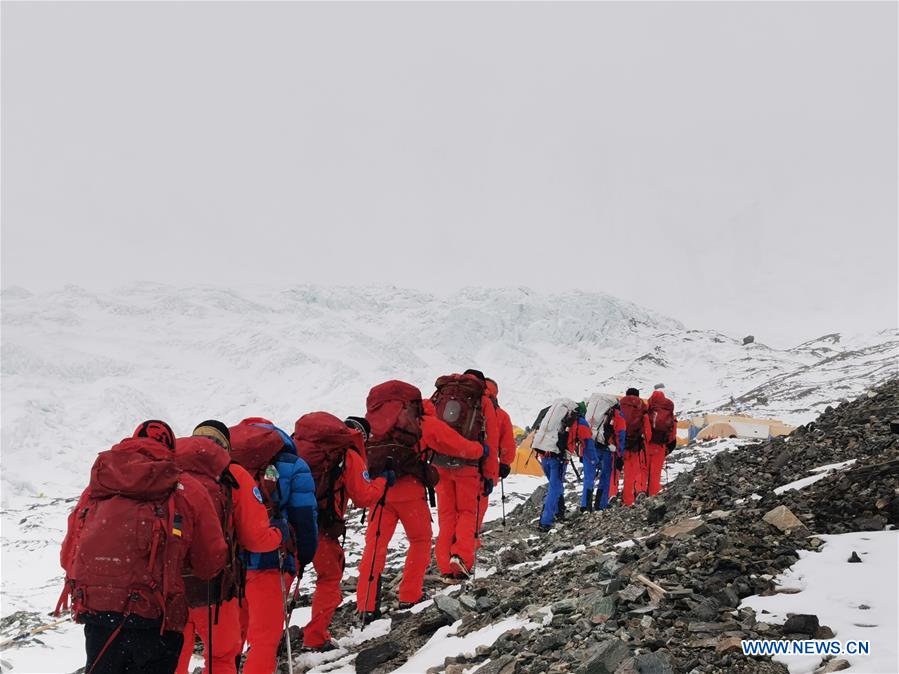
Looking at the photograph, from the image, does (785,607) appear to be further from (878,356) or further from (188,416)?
(878,356)

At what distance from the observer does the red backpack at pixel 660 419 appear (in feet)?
44.1

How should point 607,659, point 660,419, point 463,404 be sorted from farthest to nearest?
point 660,419, point 463,404, point 607,659

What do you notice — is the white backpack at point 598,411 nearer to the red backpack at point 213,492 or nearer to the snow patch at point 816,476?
the snow patch at point 816,476

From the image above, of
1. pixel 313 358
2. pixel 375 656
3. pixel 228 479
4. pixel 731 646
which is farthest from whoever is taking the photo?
pixel 313 358

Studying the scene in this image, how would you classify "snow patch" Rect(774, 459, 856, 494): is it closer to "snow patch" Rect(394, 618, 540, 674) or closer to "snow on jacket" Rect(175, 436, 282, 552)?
"snow patch" Rect(394, 618, 540, 674)

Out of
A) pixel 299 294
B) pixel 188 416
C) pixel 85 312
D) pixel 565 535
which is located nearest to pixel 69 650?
pixel 565 535

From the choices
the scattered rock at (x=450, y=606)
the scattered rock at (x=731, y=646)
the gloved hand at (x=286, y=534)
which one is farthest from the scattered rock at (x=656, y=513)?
the gloved hand at (x=286, y=534)

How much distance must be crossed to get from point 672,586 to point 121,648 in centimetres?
357

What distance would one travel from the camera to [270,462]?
5188 mm

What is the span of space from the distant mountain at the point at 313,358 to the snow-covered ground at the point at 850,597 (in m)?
52.7

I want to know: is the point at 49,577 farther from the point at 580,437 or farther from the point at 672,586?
the point at 672,586

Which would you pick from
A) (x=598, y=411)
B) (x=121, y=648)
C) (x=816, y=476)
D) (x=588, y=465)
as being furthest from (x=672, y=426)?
(x=121, y=648)

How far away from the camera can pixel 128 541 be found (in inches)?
135

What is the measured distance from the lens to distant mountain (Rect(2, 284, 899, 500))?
69.6 metres
